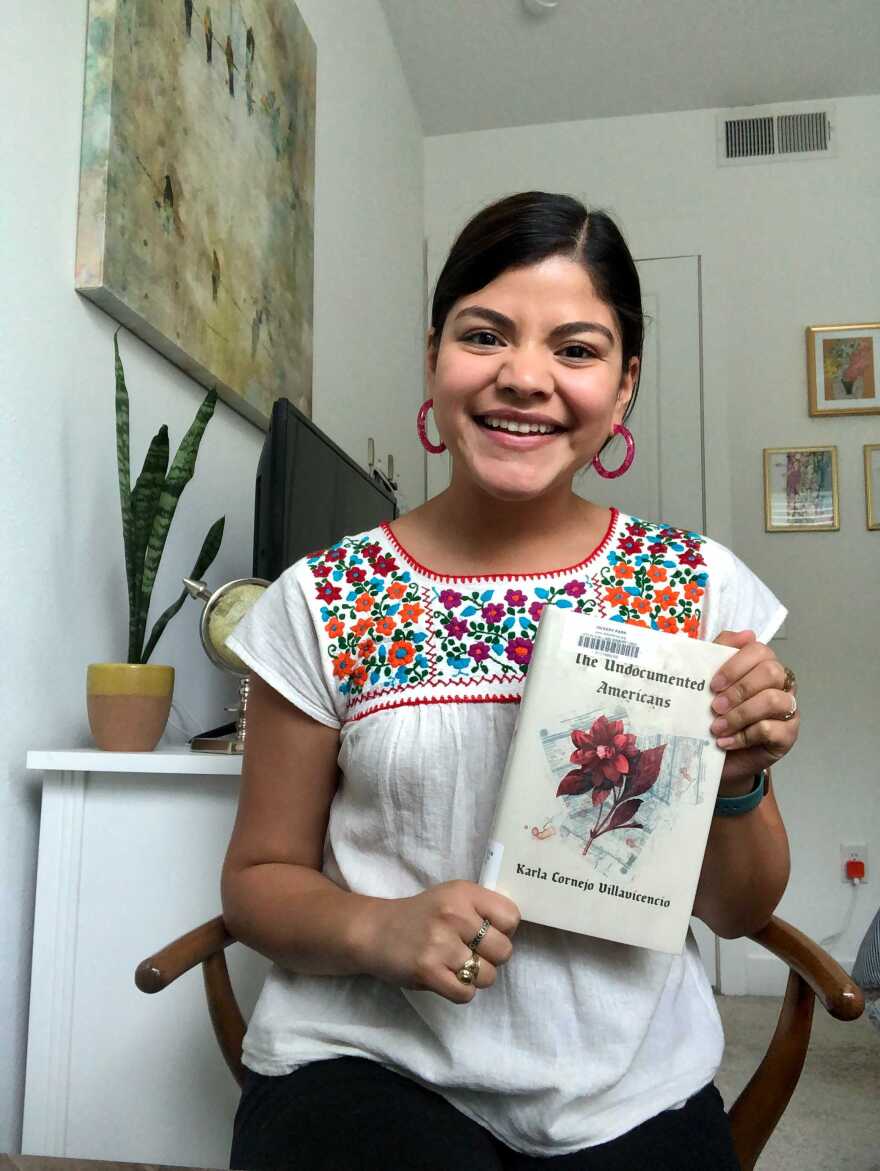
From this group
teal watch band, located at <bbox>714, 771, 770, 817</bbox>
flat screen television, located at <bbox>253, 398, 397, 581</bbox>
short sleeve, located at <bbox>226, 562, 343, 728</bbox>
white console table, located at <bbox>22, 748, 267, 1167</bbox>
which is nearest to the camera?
Result: teal watch band, located at <bbox>714, 771, 770, 817</bbox>

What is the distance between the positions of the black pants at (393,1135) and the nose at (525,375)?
607 millimetres

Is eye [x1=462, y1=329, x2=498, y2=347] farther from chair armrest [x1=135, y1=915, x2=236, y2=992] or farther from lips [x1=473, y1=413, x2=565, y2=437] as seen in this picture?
chair armrest [x1=135, y1=915, x2=236, y2=992]

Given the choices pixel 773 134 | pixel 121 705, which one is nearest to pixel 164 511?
pixel 121 705

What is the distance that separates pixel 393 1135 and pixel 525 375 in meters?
0.64

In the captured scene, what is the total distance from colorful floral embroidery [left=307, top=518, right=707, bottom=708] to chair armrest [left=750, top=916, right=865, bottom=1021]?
32 centimetres

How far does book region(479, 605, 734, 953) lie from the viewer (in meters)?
0.80

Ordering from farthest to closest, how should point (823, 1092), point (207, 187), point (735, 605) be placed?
1. point (823, 1092)
2. point (207, 187)
3. point (735, 605)

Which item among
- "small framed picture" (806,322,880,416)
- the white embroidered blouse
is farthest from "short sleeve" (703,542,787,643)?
"small framed picture" (806,322,880,416)

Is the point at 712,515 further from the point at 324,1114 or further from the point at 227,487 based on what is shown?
the point at 324,1114

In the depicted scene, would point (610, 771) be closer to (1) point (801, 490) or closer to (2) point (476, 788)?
(2) point (476, 788)

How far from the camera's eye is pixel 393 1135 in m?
0.80

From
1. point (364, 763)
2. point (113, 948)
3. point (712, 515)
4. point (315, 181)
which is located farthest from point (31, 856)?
point (712, 515)

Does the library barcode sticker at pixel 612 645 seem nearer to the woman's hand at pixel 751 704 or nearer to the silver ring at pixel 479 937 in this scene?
the woman's hand at pixel 751 704

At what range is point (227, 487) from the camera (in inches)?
76.6
